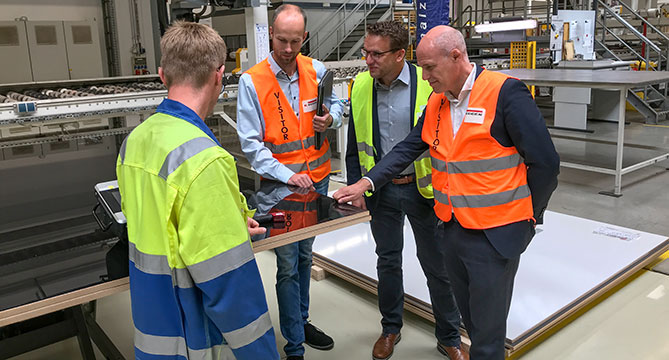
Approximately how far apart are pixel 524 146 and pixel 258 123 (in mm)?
1225

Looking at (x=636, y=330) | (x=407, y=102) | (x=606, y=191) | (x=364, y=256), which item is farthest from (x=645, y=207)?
(x=407, y=102)

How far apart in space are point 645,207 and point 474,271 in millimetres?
4306

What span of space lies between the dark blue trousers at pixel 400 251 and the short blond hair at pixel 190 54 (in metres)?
1.42

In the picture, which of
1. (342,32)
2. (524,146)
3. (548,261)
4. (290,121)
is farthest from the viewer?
(342,32)

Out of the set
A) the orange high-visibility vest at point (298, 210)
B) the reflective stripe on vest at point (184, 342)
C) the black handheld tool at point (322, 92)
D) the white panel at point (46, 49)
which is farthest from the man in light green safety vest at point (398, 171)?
the white panel at point (46, 49)

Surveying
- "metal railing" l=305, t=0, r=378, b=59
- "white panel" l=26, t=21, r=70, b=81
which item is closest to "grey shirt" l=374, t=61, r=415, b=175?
"white panel" l=26, t=21, r=70, b=81

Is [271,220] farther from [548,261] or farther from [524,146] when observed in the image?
[548,261]

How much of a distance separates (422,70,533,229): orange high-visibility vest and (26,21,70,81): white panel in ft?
21.6

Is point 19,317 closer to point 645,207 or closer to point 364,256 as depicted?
point 364,256

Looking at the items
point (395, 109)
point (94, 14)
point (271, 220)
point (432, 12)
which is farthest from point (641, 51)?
point (271, 220)

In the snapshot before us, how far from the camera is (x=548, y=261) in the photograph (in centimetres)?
369

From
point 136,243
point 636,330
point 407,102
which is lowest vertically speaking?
point 636,330

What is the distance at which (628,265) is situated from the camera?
354 cm

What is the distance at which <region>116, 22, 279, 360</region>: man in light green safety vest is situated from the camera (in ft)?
4.21
